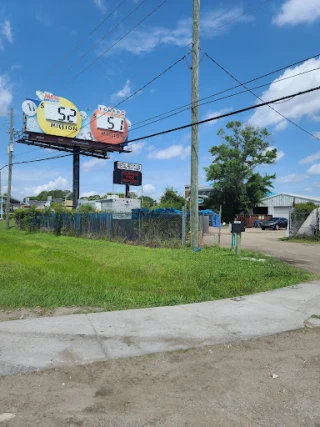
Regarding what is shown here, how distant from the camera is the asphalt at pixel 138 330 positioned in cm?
452

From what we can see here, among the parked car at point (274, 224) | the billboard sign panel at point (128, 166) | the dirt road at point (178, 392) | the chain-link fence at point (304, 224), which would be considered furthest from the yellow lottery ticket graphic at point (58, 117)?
the dirt road at point (178, 392)

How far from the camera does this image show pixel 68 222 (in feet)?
89.5

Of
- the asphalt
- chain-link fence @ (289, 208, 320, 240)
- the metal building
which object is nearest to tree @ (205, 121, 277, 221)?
the metal building

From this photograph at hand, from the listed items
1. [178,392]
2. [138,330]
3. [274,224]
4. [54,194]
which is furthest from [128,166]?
[54,194]

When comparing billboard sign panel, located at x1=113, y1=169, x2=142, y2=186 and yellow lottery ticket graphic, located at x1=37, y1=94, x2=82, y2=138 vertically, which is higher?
yellow lottery ticket graphic, located at x1=37, y1=94, x2=82, y2=138

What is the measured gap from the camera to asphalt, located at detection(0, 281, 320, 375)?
14.8 ft

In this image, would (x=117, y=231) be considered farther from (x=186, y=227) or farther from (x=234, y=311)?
(x=234, y=311)

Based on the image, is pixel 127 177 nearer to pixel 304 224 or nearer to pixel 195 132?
pixel 304 224

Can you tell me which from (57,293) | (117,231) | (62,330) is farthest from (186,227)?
(62,330)

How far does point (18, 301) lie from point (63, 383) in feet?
11.1

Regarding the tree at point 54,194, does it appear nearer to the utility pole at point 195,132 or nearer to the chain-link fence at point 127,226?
the chain-link fence at point 127,226

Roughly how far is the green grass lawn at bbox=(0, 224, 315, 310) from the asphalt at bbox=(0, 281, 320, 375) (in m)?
0.78

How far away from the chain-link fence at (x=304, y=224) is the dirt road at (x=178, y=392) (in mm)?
20521

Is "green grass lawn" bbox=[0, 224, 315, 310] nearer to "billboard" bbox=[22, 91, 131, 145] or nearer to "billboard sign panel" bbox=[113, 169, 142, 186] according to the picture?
"billboard sign panel" bbox=[113, 169, 142, 186]
